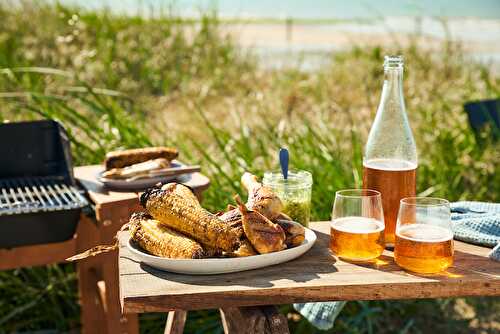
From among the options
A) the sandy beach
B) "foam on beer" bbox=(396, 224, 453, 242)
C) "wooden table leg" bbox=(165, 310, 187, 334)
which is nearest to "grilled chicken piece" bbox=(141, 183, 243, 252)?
"foam on beer" bbox=(396, 224, 453, 242)

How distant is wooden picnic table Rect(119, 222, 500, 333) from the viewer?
170cm

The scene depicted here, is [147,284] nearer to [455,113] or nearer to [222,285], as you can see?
[222,285]

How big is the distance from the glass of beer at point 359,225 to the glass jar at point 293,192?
0.19m

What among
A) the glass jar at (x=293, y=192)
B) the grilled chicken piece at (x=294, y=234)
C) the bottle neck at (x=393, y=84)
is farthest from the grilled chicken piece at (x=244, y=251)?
the bottle neck at (x=393, y=84)

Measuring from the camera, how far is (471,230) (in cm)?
212

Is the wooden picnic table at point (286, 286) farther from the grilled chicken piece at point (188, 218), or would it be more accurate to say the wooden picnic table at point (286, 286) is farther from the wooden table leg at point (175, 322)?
the wooden table leg at point (175, 322)

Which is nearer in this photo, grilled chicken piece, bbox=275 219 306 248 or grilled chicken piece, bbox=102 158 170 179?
grilled chicken piece, bbox=275 219 306 248

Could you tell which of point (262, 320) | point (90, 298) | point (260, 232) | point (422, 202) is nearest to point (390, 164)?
point (422, 202)

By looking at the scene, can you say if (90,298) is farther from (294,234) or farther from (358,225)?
(358,225)

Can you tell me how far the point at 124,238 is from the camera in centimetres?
208

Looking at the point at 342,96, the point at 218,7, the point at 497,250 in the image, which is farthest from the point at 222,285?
the point at 218,7

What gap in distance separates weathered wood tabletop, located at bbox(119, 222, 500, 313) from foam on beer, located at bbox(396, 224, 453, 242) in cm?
9

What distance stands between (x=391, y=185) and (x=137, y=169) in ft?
3.37

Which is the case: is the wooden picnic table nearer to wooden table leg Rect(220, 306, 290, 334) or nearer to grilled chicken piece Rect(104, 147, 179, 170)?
wooden table leg Rect(220, 306, 290, 334)
